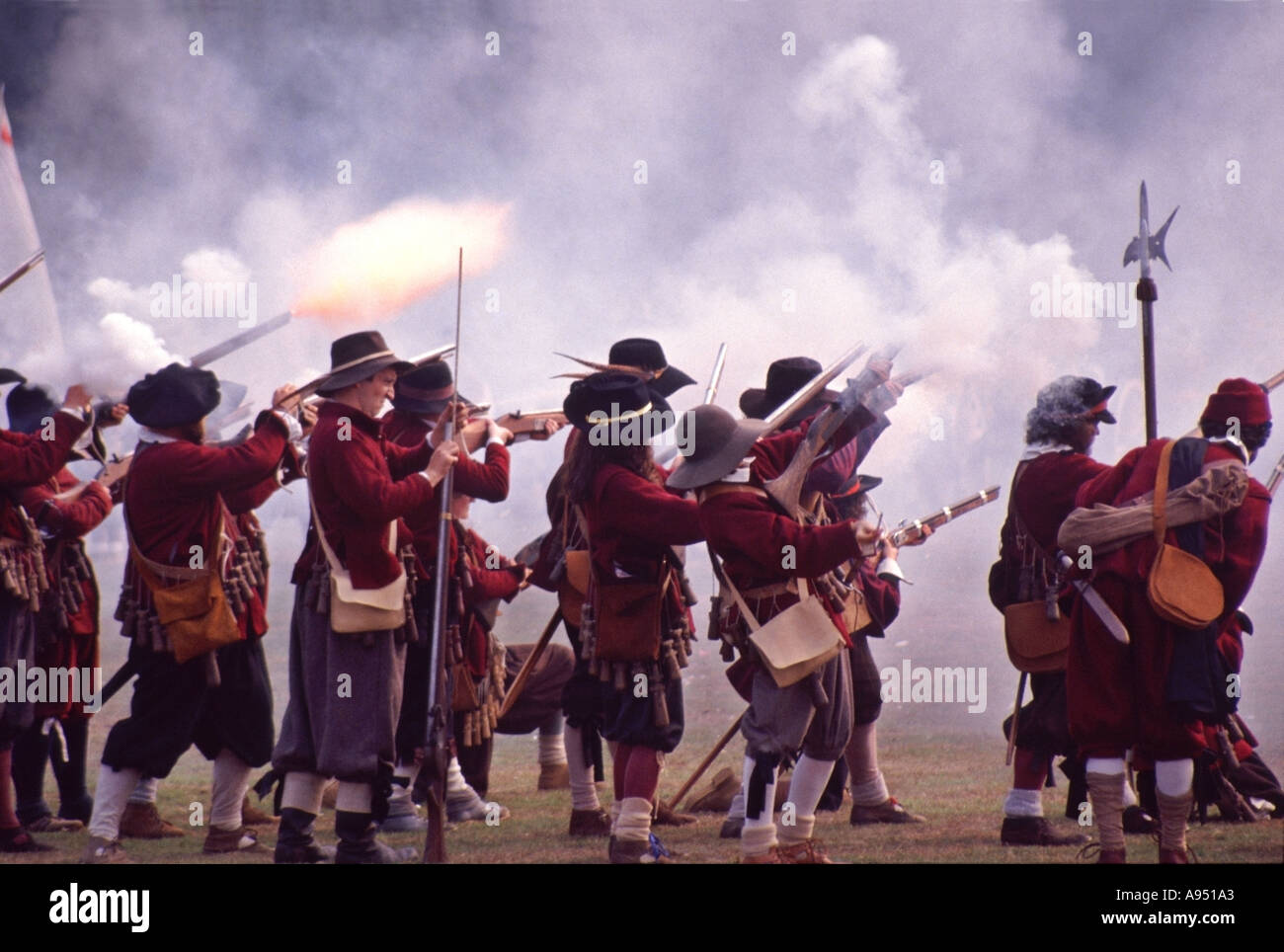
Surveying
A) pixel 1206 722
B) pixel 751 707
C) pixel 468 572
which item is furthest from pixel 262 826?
pixel 1206 722

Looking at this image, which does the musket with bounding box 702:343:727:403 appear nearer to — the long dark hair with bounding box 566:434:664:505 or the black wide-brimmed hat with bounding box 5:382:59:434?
the long dark hair with bounding box 566:434:664:505

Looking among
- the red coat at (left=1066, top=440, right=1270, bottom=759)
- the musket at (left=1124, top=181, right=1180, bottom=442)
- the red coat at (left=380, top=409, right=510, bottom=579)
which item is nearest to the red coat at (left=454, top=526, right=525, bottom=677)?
the red coat at (left=380, top=409, right=510, bottom=579)

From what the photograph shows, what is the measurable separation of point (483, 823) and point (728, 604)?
85.8 inches

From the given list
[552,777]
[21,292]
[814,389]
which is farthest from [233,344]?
[552,777]

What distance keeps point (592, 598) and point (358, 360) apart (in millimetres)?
1310

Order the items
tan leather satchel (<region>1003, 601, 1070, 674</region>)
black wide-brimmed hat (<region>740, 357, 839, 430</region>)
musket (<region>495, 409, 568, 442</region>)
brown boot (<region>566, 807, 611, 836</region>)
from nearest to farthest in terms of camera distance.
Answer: tan leather satchel (<region>1003, 601, 1070, 674</region>) → black wide-brimmed hat (<region>740, 357, 839, 430</region>) → brown boot (<region>566, 807, 611, 836</region>) → musket (<region>495, 409, 568, 442</region>)

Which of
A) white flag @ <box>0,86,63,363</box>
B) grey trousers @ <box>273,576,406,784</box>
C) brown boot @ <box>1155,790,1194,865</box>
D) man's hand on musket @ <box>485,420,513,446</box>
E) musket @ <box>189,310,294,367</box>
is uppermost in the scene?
white flag @ <box>0,86,63,363</box>

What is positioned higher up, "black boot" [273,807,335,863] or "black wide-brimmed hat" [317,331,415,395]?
"black wide-brimmed hat" [317,331,415,395]

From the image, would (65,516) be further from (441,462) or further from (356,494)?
(441,462)

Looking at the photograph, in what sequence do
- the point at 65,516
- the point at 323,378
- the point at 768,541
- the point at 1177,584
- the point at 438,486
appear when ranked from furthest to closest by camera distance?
1. the point at 65,516
2. the point at 438,486
3. the point at 323,378
4. the point at 1177,584
5. the point at 768,541

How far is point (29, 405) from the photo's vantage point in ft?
24.0

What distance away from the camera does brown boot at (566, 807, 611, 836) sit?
7.05 metres

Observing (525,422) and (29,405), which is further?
(29,405)

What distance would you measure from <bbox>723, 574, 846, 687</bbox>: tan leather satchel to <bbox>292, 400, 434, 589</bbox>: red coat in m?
1.36
